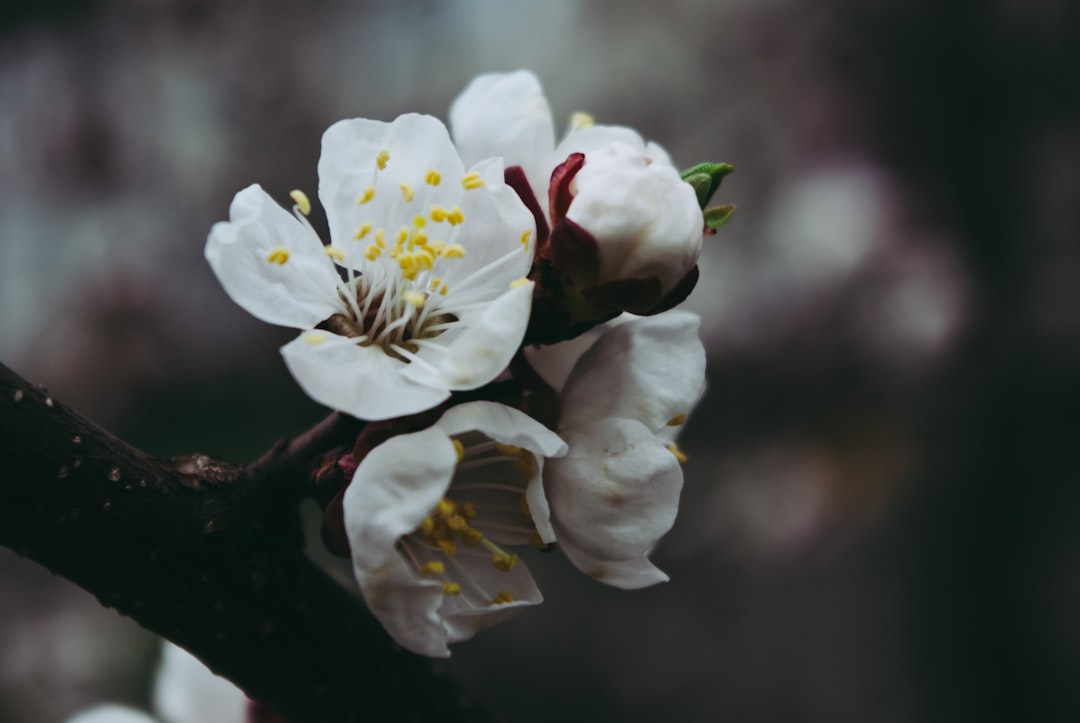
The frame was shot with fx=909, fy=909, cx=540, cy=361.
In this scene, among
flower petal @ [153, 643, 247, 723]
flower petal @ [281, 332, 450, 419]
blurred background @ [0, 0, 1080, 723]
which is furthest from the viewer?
blurred background @ [0, 0, 1080, 723]

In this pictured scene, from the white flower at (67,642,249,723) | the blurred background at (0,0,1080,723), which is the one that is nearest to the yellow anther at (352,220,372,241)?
the white flower at (67,642,249,723)

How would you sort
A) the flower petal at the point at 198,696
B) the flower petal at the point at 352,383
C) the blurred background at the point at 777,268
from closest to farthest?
the flower petal at the point at 352,383
the flower petal at the point at 198,696
the blurred background at the point at 777,268

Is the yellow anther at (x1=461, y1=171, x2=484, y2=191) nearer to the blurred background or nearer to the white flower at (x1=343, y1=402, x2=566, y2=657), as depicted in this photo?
the white flower at (x1=343, y1=402, x2=566, y2=657)

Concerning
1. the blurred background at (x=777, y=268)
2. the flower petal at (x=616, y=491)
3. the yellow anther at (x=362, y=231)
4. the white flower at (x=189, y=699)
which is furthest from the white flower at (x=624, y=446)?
the blurred background at (x=777, y=268)

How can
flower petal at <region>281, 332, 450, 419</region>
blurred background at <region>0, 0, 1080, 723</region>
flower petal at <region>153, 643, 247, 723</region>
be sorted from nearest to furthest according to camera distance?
flower petal at <region>281, 332, 450, 419</region> < flower petal at <region>153, 643, 247, 723</region> < blurred background at <region>0, 0, 1080, 723</region>

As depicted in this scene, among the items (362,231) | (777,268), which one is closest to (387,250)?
(362,231)

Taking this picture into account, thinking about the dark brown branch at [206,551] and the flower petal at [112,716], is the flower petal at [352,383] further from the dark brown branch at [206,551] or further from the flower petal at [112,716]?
the flower petal at [112,716]
